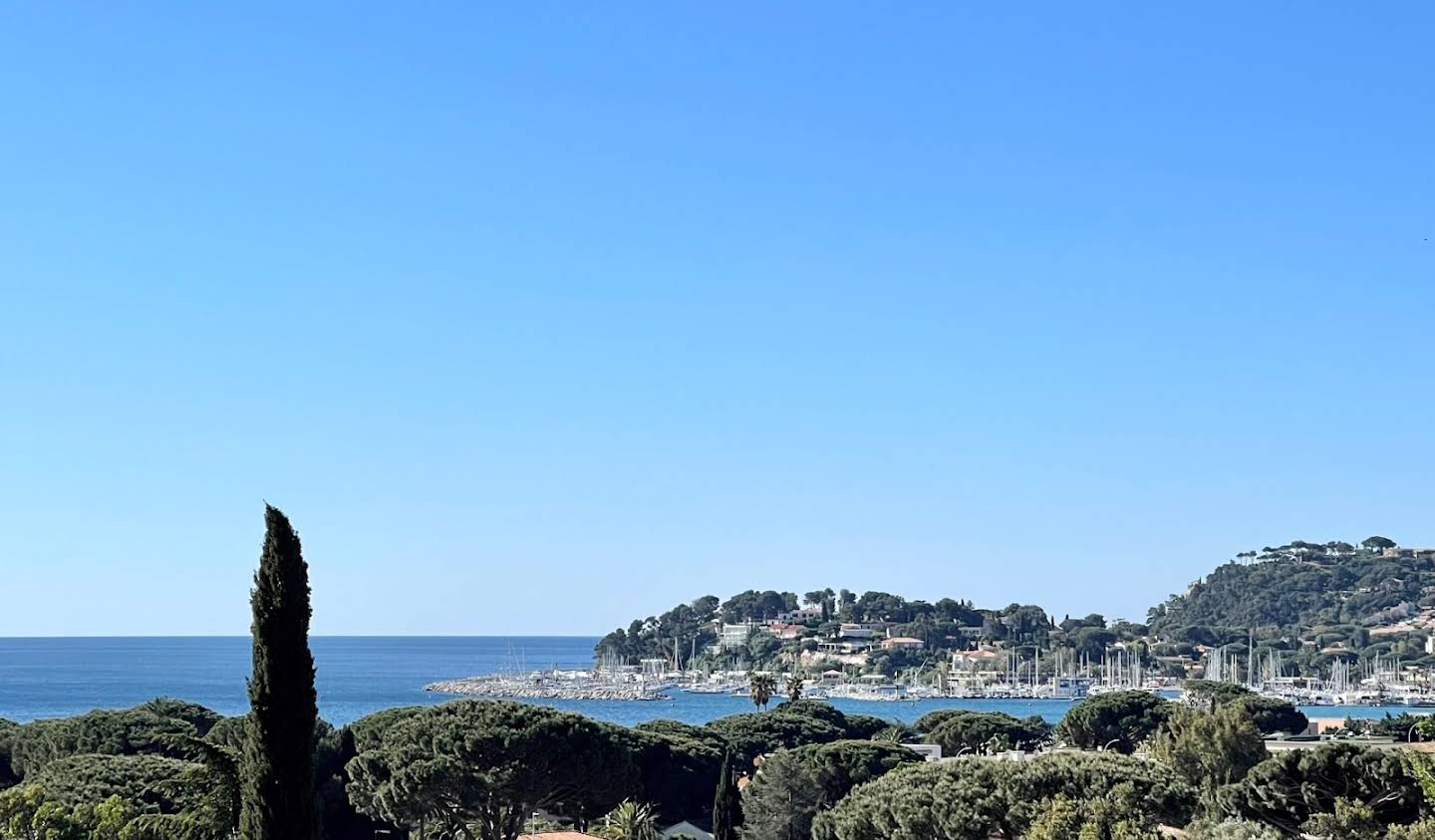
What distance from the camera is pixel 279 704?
799 inches

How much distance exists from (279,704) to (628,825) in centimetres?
2128

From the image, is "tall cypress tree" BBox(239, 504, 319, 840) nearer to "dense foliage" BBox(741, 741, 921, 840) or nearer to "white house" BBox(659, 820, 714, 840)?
"dense foliage" BBox(741, 741, 921, 840)

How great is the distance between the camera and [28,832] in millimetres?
Answer: 27922

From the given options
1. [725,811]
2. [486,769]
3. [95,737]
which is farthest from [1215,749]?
[95,737]

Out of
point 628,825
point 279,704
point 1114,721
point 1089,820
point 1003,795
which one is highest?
point 279,704

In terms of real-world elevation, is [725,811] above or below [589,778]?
below

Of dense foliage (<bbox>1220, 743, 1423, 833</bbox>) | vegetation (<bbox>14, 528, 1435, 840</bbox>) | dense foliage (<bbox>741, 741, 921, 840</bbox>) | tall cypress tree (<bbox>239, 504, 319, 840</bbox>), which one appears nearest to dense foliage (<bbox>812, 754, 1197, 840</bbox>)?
vegetation (<bbox>14, 528, 1435, 840</bbox>)

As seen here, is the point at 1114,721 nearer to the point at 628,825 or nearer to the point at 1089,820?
the point at 628,825

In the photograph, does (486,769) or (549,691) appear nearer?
(486,769)

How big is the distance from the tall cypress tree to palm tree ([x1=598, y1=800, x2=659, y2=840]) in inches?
797

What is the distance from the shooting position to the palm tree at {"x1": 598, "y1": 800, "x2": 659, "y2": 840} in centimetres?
4013

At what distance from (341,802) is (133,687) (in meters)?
→ 150

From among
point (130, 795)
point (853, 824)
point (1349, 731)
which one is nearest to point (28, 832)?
point (130, 795)

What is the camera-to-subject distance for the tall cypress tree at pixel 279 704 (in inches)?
794
